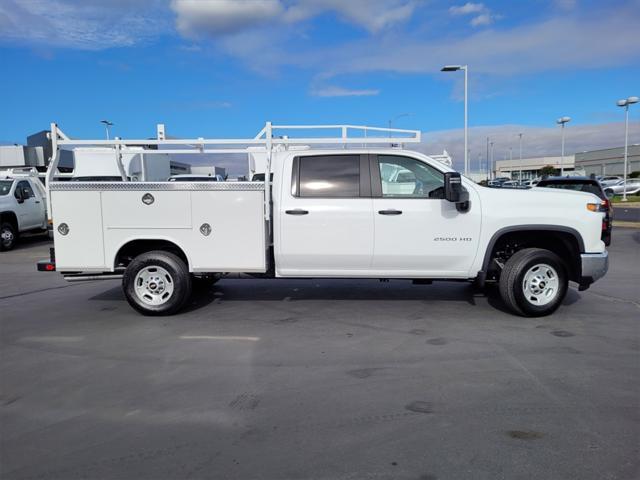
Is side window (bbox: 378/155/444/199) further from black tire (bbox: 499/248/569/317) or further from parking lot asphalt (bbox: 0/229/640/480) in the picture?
parking lot asphalt (bbox: 0/229/640/480)

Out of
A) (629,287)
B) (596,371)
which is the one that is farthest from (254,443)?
(629,287)

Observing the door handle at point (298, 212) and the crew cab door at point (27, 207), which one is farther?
the crew cab door at point (27, 207)

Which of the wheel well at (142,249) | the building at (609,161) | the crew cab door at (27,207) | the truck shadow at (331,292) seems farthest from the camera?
the building at (609,161)

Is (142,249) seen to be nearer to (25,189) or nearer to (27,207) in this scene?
(27,207)

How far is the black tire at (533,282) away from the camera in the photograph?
6199mm

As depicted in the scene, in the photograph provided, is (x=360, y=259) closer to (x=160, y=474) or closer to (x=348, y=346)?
(x=348, y=346)

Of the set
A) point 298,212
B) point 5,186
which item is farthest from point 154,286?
point 5,186

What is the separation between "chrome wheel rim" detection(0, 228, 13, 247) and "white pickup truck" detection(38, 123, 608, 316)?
32.3 ft

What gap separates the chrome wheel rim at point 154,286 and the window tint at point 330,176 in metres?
2.05


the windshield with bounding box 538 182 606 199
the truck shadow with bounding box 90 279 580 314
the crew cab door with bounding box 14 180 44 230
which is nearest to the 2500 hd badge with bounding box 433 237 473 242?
the truck shadow with bounding box 90 279 580 314

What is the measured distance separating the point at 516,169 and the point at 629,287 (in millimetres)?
126294

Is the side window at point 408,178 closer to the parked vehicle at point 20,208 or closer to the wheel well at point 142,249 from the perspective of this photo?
the wheel well at point 142,249

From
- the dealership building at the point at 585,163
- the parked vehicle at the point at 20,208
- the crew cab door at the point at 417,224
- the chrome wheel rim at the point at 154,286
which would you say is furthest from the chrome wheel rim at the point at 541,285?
the dealership building at the point at 585,163

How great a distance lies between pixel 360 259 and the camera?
634cm
